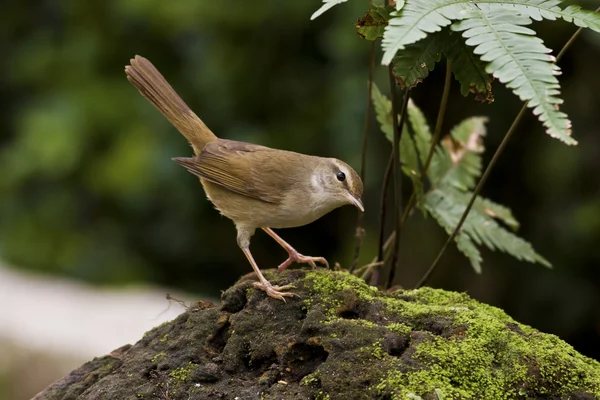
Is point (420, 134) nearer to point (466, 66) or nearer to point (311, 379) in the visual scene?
point (466, 66)

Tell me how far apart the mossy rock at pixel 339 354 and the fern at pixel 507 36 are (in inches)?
28.4

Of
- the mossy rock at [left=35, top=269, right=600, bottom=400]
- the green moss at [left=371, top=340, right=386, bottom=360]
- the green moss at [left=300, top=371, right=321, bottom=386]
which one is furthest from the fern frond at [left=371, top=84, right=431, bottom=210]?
the green moss at [left=300, top=371, right=321, bottom=386]

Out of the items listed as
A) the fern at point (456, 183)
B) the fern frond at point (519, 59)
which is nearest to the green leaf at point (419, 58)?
the fern frond at point (519, 59)

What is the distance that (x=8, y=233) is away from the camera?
8258 mm

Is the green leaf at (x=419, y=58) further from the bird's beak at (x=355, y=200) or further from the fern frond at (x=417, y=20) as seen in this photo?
the bird's beak at (x=355, y=200)

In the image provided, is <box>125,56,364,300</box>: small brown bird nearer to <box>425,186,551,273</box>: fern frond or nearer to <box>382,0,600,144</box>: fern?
<box>425,186,551,273</box>: fern frond

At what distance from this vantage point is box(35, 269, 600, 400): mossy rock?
2348 mm

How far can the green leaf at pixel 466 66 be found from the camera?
2.60m

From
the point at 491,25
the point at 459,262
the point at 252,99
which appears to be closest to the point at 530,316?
the point at 459,262

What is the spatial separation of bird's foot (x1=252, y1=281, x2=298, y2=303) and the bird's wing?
757 millimetres

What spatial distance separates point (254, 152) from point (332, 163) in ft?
1.37

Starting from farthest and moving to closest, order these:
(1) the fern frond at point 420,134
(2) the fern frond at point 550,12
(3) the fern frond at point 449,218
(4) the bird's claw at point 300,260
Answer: (1) the fern frond at point 420,134 < (3) the fern frond at point 449,218 < (4) the bird's claw at point 300,260 < (2) the fern frond at point 550,12

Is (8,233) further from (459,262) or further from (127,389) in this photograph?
(127,389)

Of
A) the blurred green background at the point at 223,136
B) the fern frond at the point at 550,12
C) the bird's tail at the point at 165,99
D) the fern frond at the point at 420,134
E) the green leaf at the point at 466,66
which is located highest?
the fern frond at the point at 550,12
